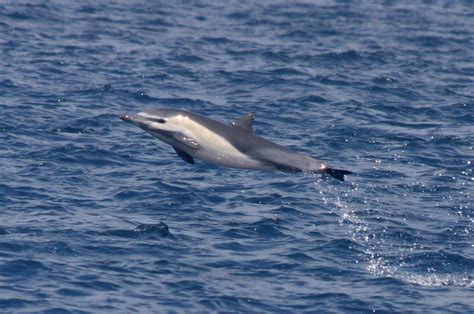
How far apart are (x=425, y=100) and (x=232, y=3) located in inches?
825

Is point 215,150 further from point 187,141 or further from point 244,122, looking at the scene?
point 244,122

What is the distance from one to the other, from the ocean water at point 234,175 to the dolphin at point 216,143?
7.99ft

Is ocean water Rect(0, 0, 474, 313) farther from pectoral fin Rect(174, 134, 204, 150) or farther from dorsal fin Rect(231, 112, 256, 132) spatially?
dorsal fin Rect(231, 112, 256, 132)

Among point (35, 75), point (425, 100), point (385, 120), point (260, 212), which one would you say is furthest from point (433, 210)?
point (35, 75)

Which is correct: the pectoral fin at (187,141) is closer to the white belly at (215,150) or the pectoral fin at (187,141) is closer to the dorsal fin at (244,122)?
the white belly at (215,150)

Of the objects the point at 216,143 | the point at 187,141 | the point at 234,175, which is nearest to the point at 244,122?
the point at 216,143

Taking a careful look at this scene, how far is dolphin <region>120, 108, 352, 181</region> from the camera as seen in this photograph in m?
19.5

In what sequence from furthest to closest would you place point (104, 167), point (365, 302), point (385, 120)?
point (385, 120) < point (104, 167) < point (365, 302)

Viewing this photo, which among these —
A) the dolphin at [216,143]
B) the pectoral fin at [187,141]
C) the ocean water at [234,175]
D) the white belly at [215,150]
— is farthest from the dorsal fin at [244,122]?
the ocean water at [234,175]

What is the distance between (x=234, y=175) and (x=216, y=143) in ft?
30.1

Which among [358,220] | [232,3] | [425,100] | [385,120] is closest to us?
[358,220]

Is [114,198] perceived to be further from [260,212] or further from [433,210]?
[433,210]

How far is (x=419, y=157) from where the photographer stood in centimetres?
3077

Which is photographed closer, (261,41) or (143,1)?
(261,41)
